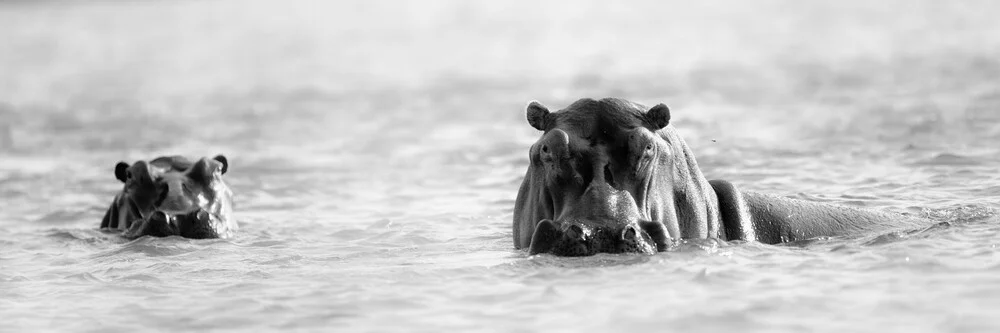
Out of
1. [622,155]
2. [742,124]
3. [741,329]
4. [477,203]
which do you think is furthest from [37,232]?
[742,124]

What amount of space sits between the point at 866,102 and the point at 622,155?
1237 cm

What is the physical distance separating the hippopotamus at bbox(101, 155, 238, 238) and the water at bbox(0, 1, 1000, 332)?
0.82 ft

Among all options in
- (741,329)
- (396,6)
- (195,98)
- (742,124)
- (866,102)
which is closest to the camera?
(741,329)

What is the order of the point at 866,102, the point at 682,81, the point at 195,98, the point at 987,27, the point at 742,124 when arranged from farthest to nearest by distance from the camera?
the point at 987,27 < the point at 195,98 < the point at 682,81 < the point at 866,102 < the point at 742,124

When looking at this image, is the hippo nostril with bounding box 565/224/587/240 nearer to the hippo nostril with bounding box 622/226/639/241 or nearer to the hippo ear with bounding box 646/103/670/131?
the hippo nostril with bounding box 622/226/639/241

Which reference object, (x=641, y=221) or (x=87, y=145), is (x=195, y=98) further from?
(x=641, y=221)

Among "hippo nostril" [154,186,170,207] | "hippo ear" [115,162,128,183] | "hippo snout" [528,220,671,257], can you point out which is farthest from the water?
"hippo nostril" [154,186,170,207]

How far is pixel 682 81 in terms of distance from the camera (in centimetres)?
2578

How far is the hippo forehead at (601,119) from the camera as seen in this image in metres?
9.10

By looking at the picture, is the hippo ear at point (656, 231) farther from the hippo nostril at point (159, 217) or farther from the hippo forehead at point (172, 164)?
the hippo forehead at point (172, 164)

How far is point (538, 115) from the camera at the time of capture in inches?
378

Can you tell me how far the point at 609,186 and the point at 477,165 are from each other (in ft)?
26.4

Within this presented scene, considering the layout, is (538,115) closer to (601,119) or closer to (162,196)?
(601,119)

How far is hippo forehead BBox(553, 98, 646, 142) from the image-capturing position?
29.9 ft
